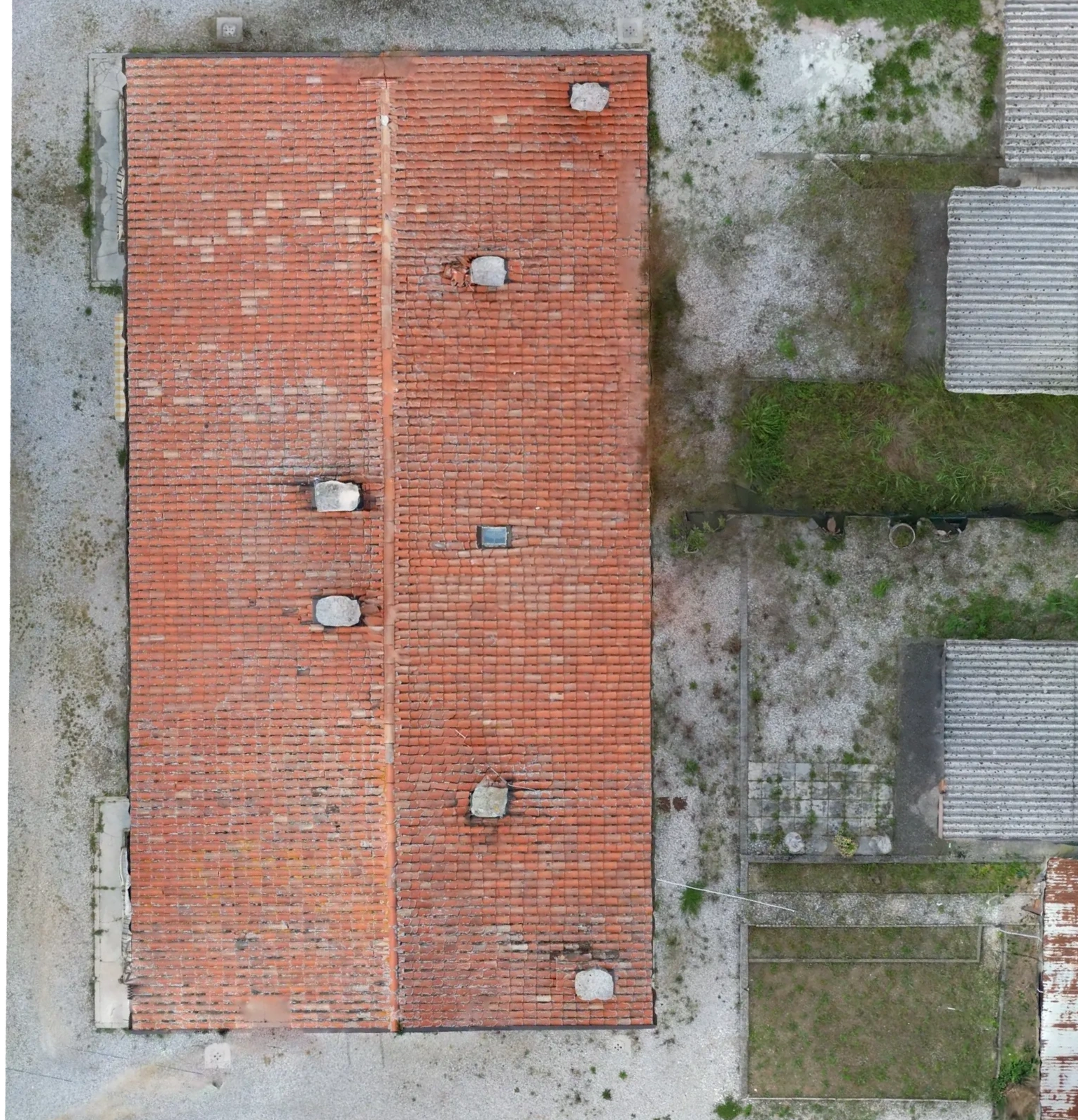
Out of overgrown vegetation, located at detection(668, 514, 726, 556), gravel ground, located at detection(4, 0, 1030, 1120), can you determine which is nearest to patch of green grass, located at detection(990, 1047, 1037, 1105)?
gravel ground, located at detection(4, 0, 1030, 1120)

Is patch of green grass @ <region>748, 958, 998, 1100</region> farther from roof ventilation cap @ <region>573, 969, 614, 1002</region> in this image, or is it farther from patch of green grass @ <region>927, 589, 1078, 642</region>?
patch of green grass @ <region>927, 589, 1078, 642</region>

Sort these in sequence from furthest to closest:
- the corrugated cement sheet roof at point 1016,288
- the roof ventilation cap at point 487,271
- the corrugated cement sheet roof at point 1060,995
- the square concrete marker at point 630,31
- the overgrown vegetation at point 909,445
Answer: the square concrete marker at point 630,31 → the overgrown vegetation at point 909,445 → the corrugated cement sheet roof at point 1060,995 → the corrugated cement sheet roof at point 1016,288 → the roof ventilation cap at point 487,271

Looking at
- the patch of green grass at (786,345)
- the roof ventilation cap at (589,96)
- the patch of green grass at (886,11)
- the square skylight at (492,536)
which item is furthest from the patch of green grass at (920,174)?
the square skylight at (492,536)

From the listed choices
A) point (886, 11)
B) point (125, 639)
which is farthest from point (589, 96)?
point (125, 639)

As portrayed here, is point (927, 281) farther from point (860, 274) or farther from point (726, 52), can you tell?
point (726, 52)

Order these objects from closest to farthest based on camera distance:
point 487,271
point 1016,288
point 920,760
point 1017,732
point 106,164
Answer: point 487,271, point 1016,288, point 1017,732, point 106,164, point 920,760

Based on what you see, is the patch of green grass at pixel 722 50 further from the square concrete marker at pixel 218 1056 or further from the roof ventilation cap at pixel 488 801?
the square concrete marker at pixel 218 1056

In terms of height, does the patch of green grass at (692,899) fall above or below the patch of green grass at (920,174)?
below
